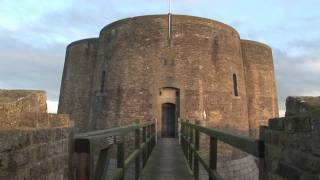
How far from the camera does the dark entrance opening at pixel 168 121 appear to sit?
17609 millimetres

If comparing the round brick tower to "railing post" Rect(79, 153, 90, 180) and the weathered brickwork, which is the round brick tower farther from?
"railing post" Rect(79, 153, 90, 180)

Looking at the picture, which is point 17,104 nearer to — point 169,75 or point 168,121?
point 169,75

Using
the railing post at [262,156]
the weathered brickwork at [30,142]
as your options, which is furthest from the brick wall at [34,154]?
the railing post at [262,156]

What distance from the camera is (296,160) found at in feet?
8.32

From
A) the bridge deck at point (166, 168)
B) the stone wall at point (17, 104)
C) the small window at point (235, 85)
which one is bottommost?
the bridge deck at point (166, 168)

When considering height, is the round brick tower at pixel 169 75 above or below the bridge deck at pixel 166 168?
above

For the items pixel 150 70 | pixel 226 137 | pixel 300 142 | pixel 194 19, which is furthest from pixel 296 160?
pixel 194 19

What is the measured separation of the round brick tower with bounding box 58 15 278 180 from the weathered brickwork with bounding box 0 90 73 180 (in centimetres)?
1099

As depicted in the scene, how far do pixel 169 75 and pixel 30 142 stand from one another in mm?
13972

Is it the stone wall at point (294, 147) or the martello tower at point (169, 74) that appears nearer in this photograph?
the stone wall at point (294, 147)

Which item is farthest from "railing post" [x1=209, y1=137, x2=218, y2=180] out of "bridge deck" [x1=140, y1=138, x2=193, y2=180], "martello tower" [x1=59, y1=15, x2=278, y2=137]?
"martello tower" [x1=59, y1=15, x2=278, y2=137]

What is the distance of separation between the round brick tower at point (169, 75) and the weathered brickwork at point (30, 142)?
36.1 feet

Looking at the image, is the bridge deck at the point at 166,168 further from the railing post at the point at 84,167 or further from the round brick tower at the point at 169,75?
the round brick tower at the point at 169,75

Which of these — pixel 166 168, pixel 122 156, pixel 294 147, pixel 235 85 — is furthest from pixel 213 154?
pixel 235 85
